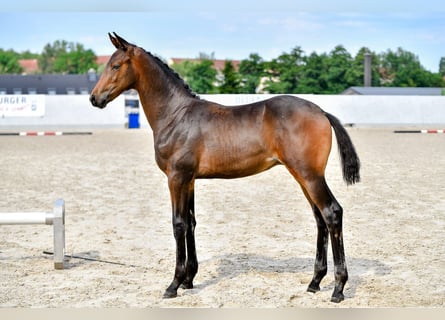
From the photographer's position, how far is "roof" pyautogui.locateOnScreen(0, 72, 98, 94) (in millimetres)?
63156

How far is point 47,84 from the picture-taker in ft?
214

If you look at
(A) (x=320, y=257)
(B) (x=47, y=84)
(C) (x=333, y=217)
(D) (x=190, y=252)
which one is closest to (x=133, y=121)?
(D) (x=190, y=252)

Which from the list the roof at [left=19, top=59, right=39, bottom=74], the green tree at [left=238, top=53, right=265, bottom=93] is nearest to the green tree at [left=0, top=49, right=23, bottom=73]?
the roof at [left=19, top=59, right=39, bottom=74]

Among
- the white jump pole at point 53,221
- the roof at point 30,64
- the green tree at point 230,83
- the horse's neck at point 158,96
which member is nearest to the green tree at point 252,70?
the green tree at point 230,83

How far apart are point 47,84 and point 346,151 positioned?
211ft

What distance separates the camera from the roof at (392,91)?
55656 mm

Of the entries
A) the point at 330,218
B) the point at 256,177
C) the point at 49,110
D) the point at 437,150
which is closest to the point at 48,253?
the point at 330,218

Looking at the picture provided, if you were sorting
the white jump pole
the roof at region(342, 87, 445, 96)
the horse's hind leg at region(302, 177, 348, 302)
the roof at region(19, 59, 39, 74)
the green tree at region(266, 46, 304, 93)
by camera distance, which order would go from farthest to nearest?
the roof at region(19, 59, 39, 74) → the roof at region(342, 87, 445, 96) → the green tree at region(266, 46, 304, 93) → the white jump pole → the horse's hind leg at region(302, 177, 348, 302)

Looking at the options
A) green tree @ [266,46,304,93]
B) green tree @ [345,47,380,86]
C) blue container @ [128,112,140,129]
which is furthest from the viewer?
green tree @ [345,47,380,86]

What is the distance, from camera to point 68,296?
16.5 ft

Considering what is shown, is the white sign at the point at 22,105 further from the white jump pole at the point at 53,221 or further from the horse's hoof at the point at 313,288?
the horse's hoof at the point at 313,288

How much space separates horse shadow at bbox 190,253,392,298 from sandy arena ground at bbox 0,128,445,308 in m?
0.01

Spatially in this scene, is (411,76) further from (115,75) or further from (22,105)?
(115,75)

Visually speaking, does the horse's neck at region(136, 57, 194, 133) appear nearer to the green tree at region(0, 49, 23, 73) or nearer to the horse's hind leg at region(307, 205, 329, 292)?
the horse's hind leg at region(307, 205, 329, 292)
